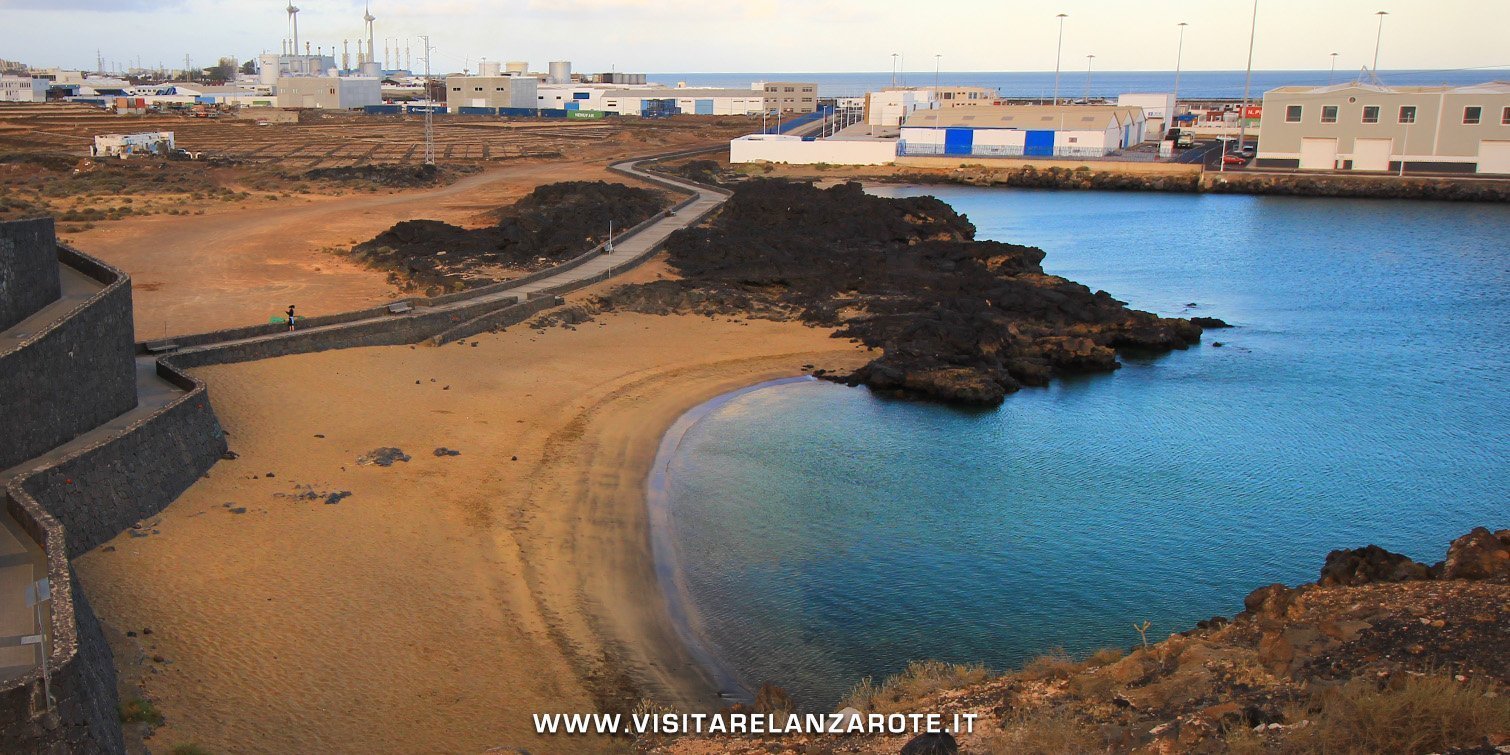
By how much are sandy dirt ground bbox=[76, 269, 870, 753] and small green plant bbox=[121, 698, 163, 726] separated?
0.46ft

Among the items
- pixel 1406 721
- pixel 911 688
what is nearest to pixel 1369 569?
pixel 1406 721

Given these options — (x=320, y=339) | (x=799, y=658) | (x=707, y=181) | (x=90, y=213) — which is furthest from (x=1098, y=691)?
(x=707, y=181)

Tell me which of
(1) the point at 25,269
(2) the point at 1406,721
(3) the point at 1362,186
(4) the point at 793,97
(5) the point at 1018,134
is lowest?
(2) the point at 1406,721

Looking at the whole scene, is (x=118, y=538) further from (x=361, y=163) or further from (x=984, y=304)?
(x=361, y=163)

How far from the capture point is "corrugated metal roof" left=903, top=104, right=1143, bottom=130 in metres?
84.2

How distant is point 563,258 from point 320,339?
43.4 ft

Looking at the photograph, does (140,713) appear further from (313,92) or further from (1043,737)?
(313,92)

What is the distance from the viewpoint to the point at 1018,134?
277 feet

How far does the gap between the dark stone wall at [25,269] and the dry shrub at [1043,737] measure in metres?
14.7

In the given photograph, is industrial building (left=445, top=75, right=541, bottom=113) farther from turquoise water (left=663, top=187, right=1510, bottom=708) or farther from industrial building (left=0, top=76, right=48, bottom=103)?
turquoise water (left=663, top=187, right=1510, bottom=708)

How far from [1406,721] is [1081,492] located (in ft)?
41.2

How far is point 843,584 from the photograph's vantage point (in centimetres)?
1689

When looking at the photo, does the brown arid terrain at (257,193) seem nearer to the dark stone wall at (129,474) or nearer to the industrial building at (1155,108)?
the dark stone wall at (129,474)

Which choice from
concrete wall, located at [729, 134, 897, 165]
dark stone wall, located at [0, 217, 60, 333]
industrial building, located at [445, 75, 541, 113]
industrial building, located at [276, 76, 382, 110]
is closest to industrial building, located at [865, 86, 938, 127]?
concrete wall, located at [729, 134, 897, 165]
